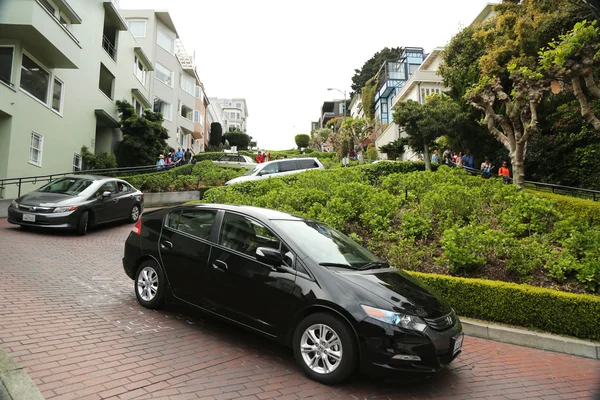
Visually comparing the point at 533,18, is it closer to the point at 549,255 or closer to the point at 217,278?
the point at 549,255

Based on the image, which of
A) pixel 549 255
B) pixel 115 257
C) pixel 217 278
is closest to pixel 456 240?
pixel 549 255

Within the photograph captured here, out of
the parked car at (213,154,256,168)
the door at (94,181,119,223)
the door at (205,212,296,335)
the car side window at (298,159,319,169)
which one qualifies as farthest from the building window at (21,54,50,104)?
the door at (205,212,296,335)

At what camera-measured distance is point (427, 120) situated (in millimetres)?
23203

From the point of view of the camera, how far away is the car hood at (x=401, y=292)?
3922mm

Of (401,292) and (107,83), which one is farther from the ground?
(107,83)

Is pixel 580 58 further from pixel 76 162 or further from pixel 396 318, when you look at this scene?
pixel 76 162

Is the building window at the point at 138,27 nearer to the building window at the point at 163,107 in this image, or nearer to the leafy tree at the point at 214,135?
the building window at the point at 163,107

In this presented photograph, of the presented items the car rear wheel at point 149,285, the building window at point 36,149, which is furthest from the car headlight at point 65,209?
the building window at point 36,149

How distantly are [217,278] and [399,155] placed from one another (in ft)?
114

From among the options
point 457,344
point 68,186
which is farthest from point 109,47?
point 457,344

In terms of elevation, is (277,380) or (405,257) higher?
(405,257)

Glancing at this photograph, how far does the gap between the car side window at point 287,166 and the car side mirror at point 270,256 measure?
1614 centimetres

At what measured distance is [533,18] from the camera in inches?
748

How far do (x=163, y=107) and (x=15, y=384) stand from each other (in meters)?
35.7
